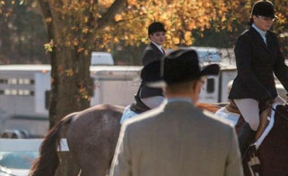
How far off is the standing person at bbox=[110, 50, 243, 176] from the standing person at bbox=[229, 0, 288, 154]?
3.74 meters

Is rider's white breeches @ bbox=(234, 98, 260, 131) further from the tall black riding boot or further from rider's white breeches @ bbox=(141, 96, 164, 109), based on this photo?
rider's white breeches @ bbox=(141, 96, 164, 109)

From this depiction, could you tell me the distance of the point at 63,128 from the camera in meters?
9.94

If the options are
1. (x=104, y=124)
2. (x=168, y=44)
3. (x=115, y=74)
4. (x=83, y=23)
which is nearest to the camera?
(x=104, y=124)

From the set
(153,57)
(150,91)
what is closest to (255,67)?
(153,57)

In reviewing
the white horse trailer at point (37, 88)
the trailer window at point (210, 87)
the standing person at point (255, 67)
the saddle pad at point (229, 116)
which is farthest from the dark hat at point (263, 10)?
the trailer window at point (210, 87)

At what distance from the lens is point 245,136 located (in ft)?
24.7

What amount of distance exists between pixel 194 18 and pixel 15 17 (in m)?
24.6

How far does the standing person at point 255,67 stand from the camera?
746 centimetres

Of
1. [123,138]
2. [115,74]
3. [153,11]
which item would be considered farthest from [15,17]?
[123,138]

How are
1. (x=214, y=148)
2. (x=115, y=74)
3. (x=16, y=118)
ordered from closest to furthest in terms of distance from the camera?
(x=214, y=148)
(x=115, y=74)
(x=16, y=118)

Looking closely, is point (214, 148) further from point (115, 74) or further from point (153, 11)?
point (115, 74)

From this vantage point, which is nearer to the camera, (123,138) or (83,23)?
(123,138)

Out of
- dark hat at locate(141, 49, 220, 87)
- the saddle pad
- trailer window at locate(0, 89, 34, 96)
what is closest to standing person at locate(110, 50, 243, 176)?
dark hat at locate(141, 49, 220, 87)

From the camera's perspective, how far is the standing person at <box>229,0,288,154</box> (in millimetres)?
7465
